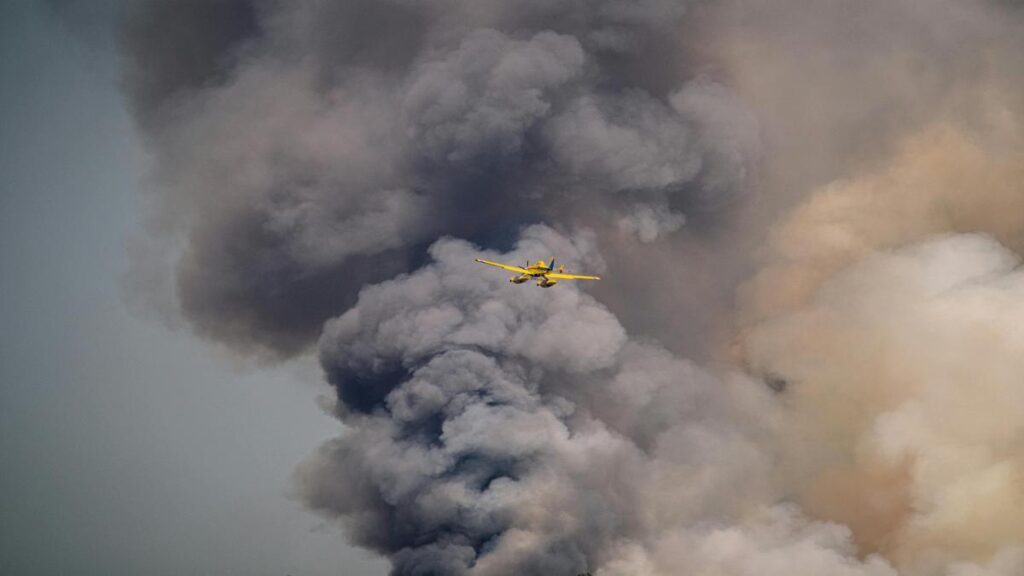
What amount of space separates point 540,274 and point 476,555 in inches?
912

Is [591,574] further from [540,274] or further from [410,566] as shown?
[540,274]

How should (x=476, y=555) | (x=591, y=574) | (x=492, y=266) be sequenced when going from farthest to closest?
(x=492, y=266) < (x=591, y=574) < (x=476, y=555)

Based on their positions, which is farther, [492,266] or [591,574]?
[492,266]

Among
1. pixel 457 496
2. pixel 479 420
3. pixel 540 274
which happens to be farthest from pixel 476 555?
pixel 540 274

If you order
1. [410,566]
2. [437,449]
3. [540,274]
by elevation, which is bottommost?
[410,566]

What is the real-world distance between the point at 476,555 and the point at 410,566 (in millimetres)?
5404

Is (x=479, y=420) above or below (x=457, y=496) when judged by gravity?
above

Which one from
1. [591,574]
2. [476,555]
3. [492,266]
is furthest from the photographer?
[492,266]

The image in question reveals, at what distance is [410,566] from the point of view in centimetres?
8800

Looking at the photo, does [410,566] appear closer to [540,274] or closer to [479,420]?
[479,420]

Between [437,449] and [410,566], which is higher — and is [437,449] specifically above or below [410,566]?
above

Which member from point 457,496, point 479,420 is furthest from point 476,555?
point 479,420

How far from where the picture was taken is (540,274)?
95.0 m

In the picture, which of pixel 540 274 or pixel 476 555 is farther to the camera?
pixel 540 274
